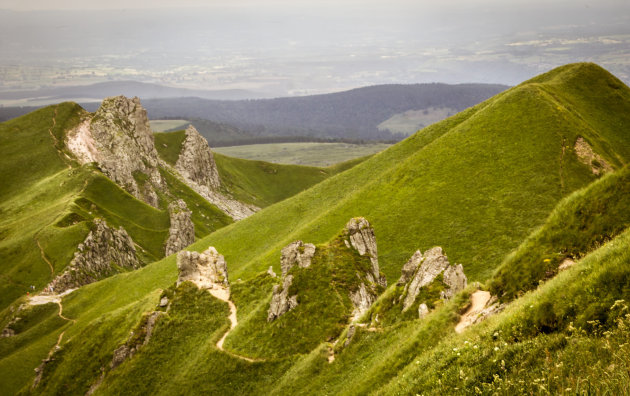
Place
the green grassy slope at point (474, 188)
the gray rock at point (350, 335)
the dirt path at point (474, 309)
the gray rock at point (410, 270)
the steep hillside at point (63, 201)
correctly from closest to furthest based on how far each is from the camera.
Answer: the dirt path at point (474, 309), the gray rock at point (350, 335), the gray rock at point (410, 270), the green grassy slope at point (474, 188), the steep hillside at point (63, 201)

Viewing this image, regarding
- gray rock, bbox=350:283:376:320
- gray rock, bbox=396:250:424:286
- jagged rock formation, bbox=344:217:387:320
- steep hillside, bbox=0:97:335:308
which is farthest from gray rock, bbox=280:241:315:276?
steep hillside, bbox=0:97:335:308

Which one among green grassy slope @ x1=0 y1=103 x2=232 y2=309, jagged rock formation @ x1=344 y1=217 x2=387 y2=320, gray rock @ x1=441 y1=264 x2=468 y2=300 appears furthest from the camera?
green grassy slope @ x1=0 y1=103 x2=232 y2=309

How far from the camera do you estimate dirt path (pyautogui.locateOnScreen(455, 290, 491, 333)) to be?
21478 millimetres

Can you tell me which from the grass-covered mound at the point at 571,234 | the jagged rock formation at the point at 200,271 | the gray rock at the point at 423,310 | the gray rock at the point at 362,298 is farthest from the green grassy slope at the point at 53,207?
the grass-covered mound at the point at 571,234

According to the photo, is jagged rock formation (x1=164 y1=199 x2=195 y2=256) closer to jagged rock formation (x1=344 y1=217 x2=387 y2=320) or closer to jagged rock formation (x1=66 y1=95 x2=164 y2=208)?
jagged rock formation (x1=66 y1=95 x2=164 y2=208)

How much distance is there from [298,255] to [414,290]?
57.3 feet

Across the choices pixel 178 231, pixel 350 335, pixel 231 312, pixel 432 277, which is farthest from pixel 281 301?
pixel 178 231

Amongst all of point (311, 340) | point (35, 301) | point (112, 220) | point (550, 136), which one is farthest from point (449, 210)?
point (112, 220)

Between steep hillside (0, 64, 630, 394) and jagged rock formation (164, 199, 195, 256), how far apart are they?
1340 inches

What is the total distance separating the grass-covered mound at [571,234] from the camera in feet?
67.5

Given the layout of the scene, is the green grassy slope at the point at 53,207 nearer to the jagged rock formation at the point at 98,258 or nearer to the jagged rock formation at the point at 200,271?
the jagged rock formation at the point at 98,258

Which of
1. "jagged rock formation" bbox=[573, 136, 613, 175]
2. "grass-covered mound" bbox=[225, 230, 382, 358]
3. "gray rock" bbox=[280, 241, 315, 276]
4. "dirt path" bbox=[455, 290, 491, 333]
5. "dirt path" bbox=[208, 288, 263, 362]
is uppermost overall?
"jagged rock formation" bbox=[573, 136, 613, 175]

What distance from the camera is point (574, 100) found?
3219 inches

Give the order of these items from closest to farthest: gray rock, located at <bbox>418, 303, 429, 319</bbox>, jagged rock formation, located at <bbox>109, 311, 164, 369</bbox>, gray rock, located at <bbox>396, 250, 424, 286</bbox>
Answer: gray rock, located at <bbox>418, 303, 429, 319</bbox> → gray rock, located at <bbox>396, 250, 424, 286</bbox> → jagged rock formation, located at <bbox>109, 311, 164, 369</bbox>
